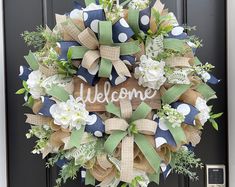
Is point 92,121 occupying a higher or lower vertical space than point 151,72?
lower

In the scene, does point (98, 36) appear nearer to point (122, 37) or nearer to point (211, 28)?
point (122, 37)

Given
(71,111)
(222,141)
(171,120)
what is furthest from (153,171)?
(222,141)

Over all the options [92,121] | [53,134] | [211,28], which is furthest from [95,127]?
[211,28]

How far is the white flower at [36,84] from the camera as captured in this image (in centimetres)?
91

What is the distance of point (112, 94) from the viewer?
35.4 inches

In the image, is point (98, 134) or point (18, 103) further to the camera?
point (18, 103)

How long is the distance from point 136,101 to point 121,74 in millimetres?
100

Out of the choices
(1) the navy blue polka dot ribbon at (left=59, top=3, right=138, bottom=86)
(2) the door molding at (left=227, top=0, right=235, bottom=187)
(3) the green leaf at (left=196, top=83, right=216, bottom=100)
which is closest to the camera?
(1) the navy blue polka dot ribbon at (left=59, top=3, right=138, bottom=86)

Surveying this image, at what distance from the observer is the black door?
3.86 ft

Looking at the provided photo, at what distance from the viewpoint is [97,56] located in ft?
2.79

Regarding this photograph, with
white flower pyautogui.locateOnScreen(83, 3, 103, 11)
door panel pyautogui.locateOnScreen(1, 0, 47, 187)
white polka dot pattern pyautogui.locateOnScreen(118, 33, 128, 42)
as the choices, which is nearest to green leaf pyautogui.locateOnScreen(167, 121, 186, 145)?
white polka dot pattern pyautogui.locateOnScreen(118, 33, 128, 42)

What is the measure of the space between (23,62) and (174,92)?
2.07 feet

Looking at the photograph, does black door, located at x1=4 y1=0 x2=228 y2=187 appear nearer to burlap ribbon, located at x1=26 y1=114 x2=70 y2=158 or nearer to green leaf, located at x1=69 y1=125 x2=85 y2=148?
burlap ribbon, located at x1=26 y1=114 x2=70 y2=158

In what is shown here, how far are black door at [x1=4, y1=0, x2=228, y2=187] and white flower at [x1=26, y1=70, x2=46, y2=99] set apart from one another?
0.31 metres
